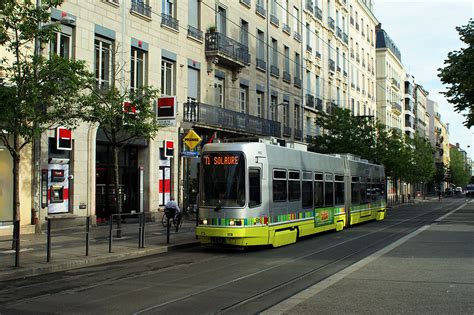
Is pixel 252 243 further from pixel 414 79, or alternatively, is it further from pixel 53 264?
pixel 414 79

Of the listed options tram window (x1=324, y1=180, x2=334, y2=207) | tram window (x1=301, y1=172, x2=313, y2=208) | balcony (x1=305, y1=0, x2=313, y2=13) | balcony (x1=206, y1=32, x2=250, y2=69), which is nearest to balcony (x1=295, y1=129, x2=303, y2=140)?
balcony (x1=206, y1=32, x2=250, y2=69)

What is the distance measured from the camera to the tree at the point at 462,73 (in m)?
27.5

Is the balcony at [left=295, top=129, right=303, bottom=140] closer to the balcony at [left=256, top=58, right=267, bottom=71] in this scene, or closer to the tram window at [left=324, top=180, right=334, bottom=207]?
the balcony at [left=256, top=58, right=267, bottom=71]

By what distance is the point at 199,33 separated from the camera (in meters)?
29.2

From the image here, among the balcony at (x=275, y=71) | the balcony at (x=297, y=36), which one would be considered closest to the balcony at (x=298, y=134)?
the balcony at (x=275, y=71)

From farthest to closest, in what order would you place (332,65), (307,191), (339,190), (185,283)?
(332,65) → (339,190) → (307,191) → (185,283)

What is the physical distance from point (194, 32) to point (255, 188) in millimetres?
15998

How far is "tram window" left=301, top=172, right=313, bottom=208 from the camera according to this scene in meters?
18.2

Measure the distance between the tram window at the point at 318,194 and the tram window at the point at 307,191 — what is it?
44cm

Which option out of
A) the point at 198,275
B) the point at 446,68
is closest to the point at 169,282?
the point at 198,275

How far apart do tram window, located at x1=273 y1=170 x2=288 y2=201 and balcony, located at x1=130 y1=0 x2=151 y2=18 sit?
39.1 feet

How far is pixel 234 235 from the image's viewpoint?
573 inches

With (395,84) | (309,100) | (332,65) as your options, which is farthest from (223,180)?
(395,84)

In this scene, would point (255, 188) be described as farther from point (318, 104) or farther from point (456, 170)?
point (456, 170)
